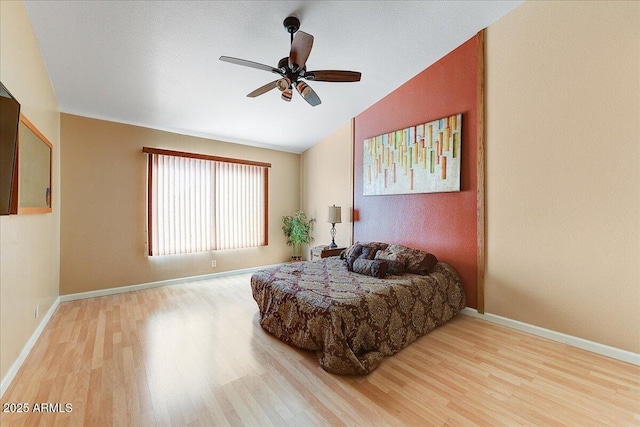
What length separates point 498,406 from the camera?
Answer: 1.67 m

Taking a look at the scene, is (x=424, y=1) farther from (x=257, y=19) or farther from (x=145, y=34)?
(x=145, y=34)

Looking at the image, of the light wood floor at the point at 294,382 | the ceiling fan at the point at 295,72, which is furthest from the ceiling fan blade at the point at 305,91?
the light wood floor at the point at 294,382

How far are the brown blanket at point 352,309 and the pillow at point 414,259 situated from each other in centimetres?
9

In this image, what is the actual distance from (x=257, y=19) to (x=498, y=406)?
350 cm

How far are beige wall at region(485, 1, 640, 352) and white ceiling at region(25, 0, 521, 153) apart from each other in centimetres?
62

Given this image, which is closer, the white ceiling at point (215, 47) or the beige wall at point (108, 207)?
the white ceiling at point (215, 47)

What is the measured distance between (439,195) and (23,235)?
13.7 ft

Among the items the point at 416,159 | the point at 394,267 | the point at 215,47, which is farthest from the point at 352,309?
the point at 215,47

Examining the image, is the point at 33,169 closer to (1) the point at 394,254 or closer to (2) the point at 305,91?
(2) the point at 305,91

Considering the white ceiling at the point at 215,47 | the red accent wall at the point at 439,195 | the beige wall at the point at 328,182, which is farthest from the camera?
the beige wall at the point at 328,182

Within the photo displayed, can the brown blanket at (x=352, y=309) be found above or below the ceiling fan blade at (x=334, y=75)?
below

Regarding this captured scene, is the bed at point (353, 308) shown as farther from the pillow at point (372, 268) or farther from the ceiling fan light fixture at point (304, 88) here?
the ceiling fan light fixture at point (304, 88)

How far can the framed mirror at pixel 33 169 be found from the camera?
2.05 metres

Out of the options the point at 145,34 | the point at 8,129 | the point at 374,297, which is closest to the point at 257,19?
the point at 145,34
